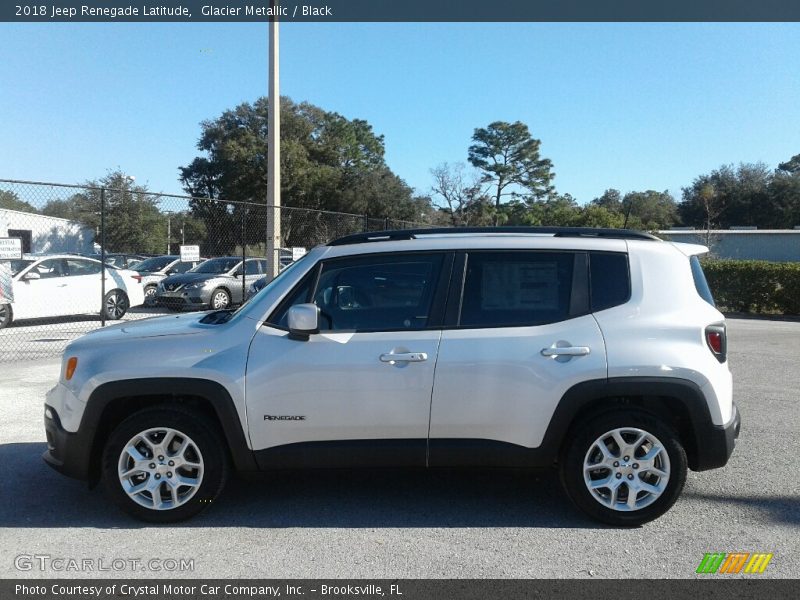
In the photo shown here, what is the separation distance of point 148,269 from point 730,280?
17.9 metres

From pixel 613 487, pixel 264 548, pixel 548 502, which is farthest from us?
pixel 548 502

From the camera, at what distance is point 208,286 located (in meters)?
17.5

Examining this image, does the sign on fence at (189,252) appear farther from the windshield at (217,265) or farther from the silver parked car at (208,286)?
the windshield at (217,265)

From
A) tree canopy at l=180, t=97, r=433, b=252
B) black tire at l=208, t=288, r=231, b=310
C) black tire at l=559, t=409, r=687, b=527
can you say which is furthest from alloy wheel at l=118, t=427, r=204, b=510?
tree canopy at l=180, t=97, r=433, b=252

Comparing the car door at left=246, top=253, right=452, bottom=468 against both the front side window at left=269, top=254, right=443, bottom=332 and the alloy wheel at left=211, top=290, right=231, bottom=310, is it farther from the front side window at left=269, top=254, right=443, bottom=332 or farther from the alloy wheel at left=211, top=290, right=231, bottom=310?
the alloy wheel at left=211, top=290, right=231, bottom=310

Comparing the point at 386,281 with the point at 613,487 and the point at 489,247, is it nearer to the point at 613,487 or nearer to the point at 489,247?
the point at 489,247

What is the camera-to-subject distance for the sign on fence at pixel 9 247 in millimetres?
10312

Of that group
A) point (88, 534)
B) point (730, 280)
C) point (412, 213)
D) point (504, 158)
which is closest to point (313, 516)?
point (88, 534)

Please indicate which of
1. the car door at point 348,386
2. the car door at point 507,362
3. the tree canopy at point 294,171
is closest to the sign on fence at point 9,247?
the car door at point 348,386

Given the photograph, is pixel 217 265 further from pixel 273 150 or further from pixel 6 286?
pixel 6 286

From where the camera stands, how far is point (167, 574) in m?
3.64

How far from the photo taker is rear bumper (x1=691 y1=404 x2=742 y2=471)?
4.22 m

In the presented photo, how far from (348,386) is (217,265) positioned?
15235mm

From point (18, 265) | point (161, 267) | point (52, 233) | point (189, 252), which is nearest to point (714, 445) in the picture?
point (189, 252)
